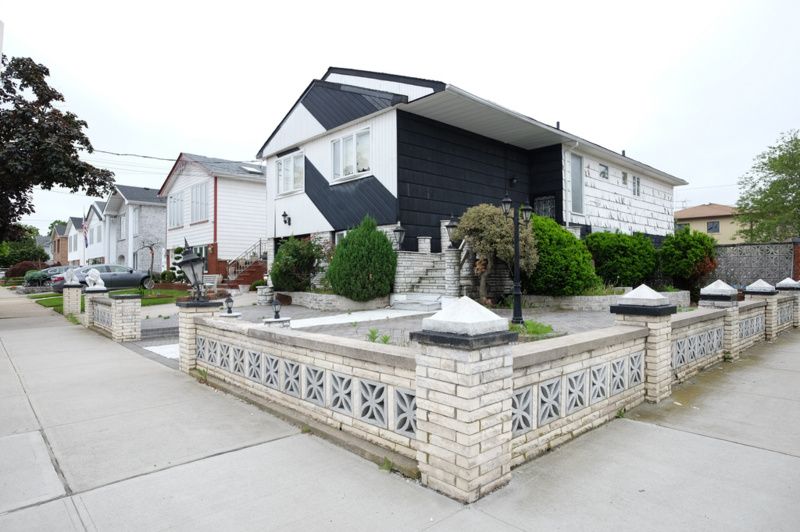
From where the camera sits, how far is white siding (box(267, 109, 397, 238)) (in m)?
14.1

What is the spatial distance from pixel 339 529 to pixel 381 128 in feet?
43.6

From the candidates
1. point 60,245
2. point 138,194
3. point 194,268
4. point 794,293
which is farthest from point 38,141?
point 60,245

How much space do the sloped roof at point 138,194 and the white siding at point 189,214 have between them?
6029 mm

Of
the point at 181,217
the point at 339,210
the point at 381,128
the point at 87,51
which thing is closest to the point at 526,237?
the point at 381,128

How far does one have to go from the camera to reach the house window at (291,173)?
59.3 ft

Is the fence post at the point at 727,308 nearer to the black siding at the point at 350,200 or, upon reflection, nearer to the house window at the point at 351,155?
the black siding at the point at 350,200

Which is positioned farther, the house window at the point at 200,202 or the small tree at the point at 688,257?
the house window at the point at 200,202

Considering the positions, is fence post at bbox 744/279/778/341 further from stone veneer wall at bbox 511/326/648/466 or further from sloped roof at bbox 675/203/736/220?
sloped roof at bbox 675/203/736/220

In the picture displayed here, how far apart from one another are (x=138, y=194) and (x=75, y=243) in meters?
26.6

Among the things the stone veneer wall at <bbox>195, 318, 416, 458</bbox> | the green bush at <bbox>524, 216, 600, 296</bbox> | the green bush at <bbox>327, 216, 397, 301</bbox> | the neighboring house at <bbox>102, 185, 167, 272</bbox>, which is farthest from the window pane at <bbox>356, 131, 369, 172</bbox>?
the neighboring house at <bbox>102, 185, 167, 272</bbox>

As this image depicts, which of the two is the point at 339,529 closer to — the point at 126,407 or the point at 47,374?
the point at 126,407

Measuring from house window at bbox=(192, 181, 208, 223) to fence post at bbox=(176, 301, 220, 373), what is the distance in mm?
19434

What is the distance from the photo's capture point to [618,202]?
68.1 feet

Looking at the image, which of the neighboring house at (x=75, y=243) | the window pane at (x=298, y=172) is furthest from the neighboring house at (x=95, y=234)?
the window pane at (x=298, y=172)
